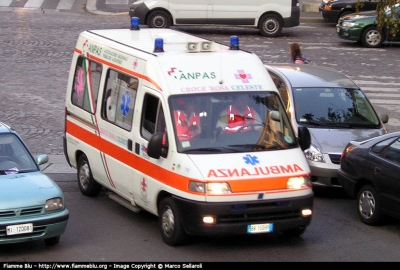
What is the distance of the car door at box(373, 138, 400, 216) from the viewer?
1073 cm

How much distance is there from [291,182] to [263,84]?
151 cm

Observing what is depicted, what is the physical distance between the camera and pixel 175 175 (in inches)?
386

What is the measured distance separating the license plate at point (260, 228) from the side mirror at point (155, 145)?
4.59 ft

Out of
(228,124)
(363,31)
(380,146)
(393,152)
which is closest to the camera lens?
(228,124)

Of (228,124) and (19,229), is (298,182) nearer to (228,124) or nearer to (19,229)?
(228,124)

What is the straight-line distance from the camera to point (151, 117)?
10.6 m

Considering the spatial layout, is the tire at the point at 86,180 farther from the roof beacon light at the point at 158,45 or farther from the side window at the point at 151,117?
the roof beacon light at the point at 158,45

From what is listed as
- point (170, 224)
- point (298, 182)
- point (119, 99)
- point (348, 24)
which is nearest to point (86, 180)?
point (119, 99)

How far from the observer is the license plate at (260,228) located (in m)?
9.59

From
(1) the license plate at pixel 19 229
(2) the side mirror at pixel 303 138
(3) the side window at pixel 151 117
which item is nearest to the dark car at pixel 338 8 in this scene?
(2) the side mirror at pixel 303 138

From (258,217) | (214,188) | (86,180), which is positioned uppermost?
(214,188)

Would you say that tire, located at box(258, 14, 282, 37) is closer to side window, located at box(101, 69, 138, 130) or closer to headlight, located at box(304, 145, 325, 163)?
headlight, located at box(304, 145, 325, 163)

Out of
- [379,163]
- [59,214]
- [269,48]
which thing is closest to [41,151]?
[59,214]

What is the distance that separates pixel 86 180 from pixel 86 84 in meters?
1.45
